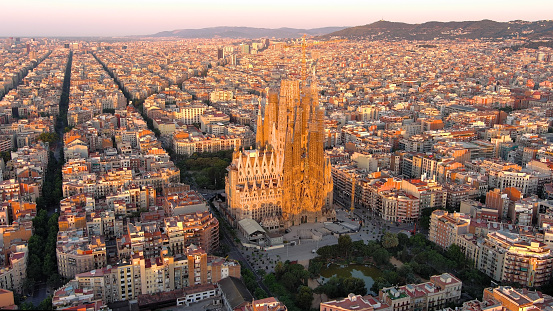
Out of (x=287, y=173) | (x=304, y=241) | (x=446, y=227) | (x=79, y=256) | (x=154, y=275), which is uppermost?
(x=287, y=173)

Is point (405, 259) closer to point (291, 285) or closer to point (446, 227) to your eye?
point (446, 227)

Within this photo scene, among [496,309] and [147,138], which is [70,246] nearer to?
[496,309]

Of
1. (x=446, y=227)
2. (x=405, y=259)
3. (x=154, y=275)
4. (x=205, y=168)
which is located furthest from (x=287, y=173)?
(x=205, y=168)

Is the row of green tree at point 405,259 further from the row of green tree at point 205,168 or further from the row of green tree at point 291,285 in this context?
the row of green tree at point 205,168

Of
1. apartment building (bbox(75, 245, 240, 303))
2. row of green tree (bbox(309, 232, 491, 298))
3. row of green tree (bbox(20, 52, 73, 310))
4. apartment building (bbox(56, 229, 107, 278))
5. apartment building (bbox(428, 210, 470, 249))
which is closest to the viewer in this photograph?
apartment building (bbox(75, 245, 240, 303))

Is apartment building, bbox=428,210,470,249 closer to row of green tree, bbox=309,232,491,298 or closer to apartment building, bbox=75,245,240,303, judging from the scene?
row of green tree, bbox=309,232,491,298

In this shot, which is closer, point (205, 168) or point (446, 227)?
point (446, 227)

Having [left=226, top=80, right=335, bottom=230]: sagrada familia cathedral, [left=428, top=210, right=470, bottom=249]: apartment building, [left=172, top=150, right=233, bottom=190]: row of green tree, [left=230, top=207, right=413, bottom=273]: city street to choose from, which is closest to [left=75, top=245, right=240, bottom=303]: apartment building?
[left=230, top=207, right=413, bottom=273]: city street

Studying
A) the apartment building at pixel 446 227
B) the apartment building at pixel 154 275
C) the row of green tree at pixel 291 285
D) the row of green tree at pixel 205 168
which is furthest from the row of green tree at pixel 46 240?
the apartment building at pixel 446 227

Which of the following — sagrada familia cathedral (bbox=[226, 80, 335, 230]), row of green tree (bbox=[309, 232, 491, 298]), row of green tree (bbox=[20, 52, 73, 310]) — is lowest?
row of green tree (bbox=[309, 232, 491, 298])
